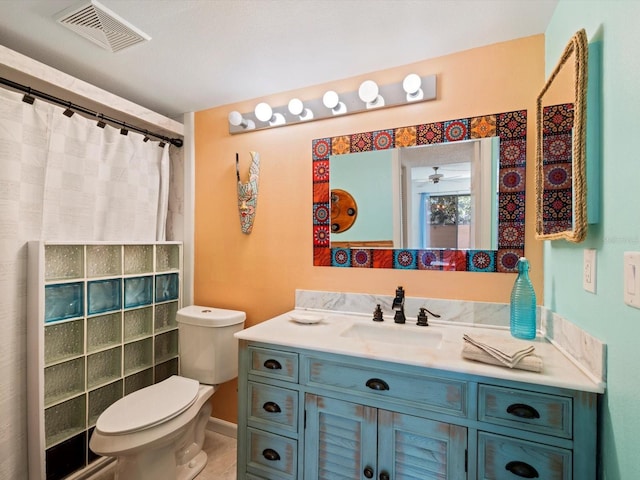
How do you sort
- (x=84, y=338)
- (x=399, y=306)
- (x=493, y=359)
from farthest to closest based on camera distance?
(x=84, y=338), (x=399, y=306), (x=493, y=359)

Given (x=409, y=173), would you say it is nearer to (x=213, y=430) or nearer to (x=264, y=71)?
(x=264, y=71)

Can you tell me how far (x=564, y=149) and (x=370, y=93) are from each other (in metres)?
0.96

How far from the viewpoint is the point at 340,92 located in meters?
1.94

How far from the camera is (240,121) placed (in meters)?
2.12

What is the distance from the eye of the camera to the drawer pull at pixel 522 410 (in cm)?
104

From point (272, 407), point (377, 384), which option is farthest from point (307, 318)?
point (377, 384)

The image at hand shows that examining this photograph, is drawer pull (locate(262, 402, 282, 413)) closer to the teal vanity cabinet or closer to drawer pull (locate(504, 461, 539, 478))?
the teal vanity cabinet

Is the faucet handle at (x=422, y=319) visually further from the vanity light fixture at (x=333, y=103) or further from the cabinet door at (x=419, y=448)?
the vanity light fixture at (x=333, y=103)

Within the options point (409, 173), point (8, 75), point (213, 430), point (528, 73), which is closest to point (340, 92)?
point (409, 173)

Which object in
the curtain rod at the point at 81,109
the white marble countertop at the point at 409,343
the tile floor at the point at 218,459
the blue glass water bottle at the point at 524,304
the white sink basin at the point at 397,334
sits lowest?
the tile floor at the point at 218,459

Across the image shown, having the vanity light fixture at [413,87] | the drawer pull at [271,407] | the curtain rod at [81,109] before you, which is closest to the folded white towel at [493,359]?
the drawer pull at [271,407]

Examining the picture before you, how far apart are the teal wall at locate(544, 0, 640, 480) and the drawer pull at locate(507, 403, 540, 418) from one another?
178mm

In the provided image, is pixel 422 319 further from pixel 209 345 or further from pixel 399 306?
pixel 209 345

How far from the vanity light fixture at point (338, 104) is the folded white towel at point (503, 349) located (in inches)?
48.2
